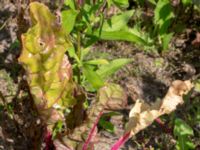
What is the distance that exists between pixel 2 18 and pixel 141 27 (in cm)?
85

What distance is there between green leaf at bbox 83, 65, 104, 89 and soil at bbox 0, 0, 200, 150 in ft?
0.93

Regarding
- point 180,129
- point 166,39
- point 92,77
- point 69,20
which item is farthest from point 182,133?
point 166,39

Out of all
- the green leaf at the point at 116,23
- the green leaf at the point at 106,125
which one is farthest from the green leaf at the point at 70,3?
the green leaf at the point at 106,125

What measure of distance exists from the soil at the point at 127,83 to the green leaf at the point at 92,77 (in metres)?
0.28

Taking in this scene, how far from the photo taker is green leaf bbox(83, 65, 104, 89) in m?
2.24

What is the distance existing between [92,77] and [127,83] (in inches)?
18.9

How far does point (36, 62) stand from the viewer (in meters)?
1.64

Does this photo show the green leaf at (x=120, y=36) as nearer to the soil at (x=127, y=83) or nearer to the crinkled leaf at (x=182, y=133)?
the soil at (x=127, y=83)

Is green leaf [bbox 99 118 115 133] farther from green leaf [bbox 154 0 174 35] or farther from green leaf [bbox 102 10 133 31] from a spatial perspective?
green leaf [bbox 154 0 174 35]

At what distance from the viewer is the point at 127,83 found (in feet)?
8.93

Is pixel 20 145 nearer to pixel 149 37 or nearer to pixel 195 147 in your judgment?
pixel 195 147

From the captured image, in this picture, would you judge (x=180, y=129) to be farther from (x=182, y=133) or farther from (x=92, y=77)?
(x=92, y=77)

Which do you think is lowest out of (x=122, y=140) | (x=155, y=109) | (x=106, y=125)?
(x=106, y=125)

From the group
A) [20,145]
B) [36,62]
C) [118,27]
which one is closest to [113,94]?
[36,62]
